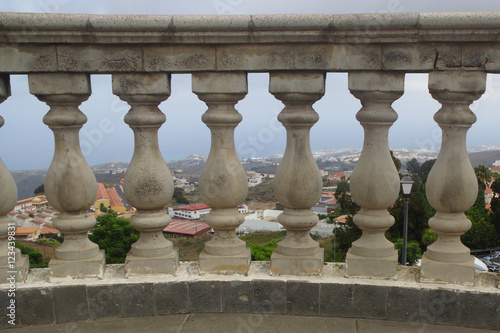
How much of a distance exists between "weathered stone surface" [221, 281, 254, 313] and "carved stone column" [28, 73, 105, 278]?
91cm

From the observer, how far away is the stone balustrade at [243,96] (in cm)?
275

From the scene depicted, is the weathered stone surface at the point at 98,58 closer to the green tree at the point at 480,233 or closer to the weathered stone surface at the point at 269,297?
the weathered stone surface at the point at 269,297

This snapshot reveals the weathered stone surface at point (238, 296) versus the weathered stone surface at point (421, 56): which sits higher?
the weathered stone surface at point (421, 56)

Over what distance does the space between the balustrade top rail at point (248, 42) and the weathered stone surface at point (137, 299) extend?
58.9 inches

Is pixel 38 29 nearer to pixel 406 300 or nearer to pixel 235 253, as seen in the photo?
pixel 235 253

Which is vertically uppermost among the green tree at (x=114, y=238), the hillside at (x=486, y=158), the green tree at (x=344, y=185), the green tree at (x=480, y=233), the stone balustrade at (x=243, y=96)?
the stone balustrade at (x=243, y=96)

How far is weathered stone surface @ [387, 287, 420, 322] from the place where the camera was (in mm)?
2926

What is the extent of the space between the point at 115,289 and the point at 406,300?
1996 millimetres

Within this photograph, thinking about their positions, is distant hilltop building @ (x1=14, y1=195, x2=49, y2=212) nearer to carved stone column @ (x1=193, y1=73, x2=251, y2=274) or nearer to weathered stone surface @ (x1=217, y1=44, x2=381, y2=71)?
carved stone column @ (x1=193, y1=73, x2=251, y2=274)

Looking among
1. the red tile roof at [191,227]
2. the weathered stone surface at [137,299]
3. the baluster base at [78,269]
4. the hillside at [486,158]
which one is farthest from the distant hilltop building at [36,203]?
the hillside at [486,158]

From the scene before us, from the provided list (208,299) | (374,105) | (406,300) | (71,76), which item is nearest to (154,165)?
(71,76)

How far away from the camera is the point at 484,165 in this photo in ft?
Answer: 188

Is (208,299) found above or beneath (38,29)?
beneath

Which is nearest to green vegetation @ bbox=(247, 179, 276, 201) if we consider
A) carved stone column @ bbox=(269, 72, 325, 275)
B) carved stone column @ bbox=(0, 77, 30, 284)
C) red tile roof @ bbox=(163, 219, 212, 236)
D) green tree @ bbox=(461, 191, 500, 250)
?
carved stone column @ bbox=(269, 72, 325, 275)
